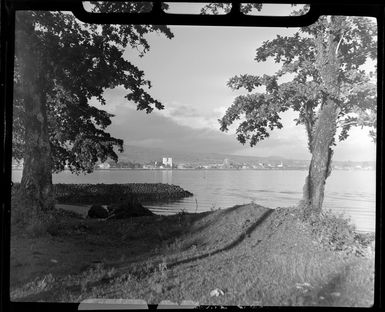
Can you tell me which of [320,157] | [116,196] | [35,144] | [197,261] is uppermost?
[35,144]

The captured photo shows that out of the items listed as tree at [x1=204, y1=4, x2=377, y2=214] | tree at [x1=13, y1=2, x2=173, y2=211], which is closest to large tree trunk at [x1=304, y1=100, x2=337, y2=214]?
tree at [x1=204, y1=4, x2=377, y2=214]

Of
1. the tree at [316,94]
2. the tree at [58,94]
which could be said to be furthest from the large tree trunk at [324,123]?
the tree at [58,94]

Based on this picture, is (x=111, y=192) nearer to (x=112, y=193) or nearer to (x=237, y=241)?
(x=112, y=193)

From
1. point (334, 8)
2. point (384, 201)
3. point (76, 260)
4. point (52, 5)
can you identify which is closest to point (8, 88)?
point (52, 5)

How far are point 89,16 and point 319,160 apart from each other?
12.3 feet

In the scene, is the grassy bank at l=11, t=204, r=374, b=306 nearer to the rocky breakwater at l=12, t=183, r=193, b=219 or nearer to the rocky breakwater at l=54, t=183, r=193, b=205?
the rocky breakwater at l=12, t=183, r=193, b=219

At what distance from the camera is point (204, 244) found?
18.6 feet

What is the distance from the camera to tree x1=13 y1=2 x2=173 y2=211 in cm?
516

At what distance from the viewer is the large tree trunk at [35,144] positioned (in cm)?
552

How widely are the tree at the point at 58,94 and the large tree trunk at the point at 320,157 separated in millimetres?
2326

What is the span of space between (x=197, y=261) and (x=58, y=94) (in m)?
2.89

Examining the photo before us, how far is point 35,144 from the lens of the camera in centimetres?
570

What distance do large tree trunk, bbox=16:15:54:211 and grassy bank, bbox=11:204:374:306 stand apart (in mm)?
440

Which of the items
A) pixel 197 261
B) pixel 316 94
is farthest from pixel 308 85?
pixel 197 261
